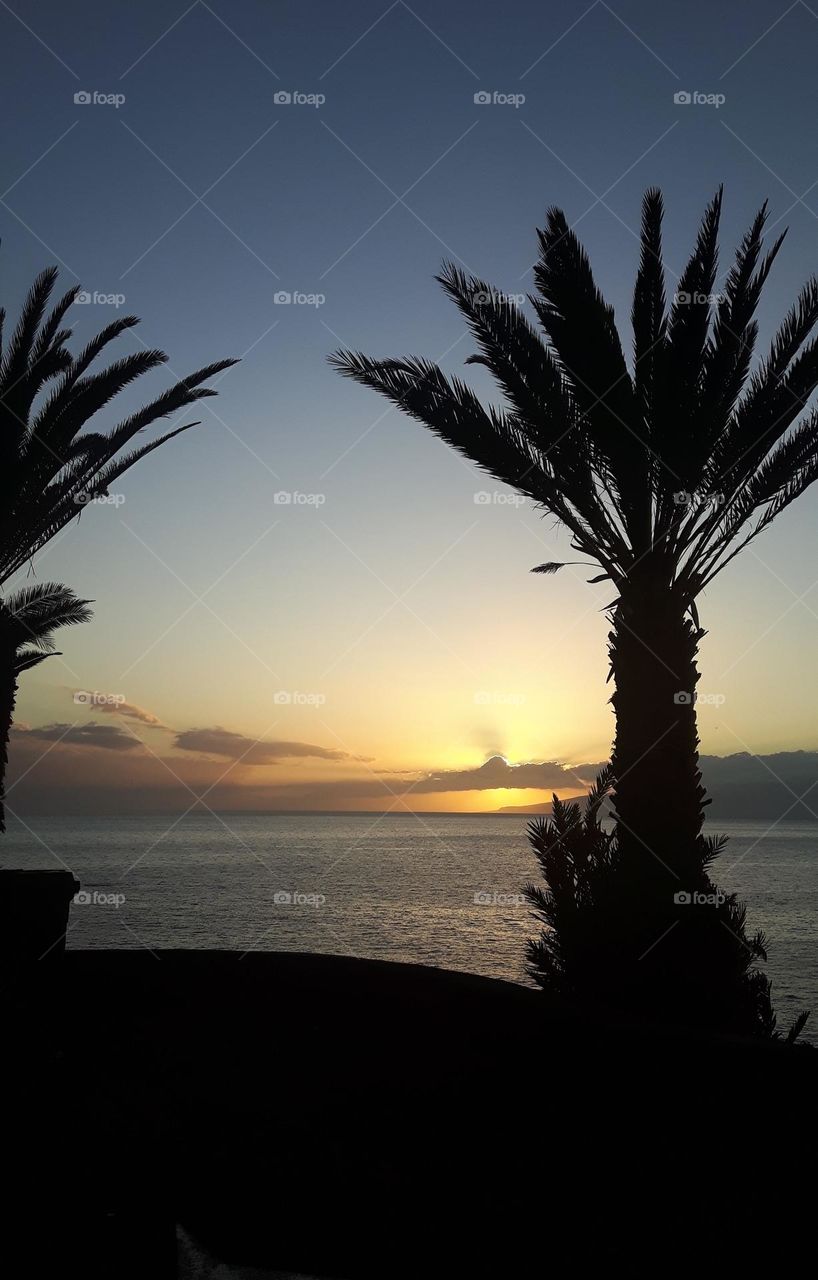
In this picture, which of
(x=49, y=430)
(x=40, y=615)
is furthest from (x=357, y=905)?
(x=49, y=430)

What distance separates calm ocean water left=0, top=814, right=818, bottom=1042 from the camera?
36.1 metres

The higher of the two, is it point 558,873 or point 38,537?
point 38,537

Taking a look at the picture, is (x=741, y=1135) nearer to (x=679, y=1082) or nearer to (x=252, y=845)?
(x=679, y=1082)

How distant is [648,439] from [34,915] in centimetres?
692

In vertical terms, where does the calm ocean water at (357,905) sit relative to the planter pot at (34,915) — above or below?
below

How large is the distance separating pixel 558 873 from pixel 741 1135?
14.3ft

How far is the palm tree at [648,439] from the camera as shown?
27.8ft

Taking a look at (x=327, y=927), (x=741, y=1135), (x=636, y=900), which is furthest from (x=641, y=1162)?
(x=327, y=927)

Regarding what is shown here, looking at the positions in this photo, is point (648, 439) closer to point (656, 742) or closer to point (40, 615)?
point (656, 742)

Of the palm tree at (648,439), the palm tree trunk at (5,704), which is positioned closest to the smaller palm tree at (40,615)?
the palm tree trunk at (5,704)

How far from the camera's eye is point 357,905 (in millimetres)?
55094

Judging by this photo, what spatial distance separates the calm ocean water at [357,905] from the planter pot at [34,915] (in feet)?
10.6

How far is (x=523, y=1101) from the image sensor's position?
5.06m

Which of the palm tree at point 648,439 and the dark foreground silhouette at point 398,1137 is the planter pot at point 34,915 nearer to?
the dark foreground silhouette at point 398,1137
